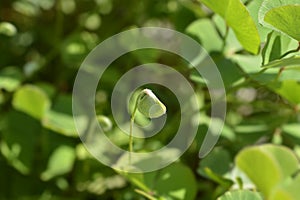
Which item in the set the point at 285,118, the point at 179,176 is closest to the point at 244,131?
the point at 285,118

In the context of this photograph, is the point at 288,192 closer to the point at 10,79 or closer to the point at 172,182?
the point at 172,182

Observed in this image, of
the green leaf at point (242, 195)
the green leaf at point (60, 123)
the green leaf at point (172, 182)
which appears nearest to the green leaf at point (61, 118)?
the green leaf at point (60, 123)

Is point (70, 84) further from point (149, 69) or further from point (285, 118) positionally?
point (285, 118)

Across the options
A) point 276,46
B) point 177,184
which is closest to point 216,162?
point 177,184

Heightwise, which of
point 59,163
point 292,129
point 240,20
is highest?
point 240,20

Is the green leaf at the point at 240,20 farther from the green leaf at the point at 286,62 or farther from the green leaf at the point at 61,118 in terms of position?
the green leaf at the point at 61,118

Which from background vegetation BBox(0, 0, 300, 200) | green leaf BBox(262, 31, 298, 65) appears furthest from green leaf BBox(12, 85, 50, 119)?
green leaf BBox(262, 31, 298, 65)

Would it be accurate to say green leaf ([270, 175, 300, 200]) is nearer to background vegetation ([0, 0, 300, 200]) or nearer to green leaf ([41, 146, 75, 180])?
background vegetation ([0, 0, 300, 200])
